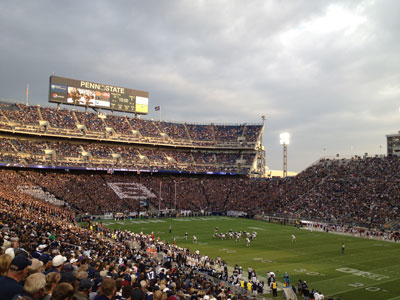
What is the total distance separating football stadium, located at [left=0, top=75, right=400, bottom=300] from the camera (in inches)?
973

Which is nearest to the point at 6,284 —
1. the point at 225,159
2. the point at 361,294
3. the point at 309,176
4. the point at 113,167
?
the point at 361,294

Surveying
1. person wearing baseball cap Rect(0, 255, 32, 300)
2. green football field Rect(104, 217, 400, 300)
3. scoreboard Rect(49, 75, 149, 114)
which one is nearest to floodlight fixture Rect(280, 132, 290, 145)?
scoreboard Rect(49, 75, 149, 114)

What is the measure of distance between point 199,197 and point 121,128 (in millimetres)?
21894

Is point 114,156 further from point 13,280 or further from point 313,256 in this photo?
point 13,280

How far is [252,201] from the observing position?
6272 cm

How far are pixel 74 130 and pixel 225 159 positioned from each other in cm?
3292

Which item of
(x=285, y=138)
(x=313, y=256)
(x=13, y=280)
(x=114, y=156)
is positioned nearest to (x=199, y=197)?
(x=114, y=156)

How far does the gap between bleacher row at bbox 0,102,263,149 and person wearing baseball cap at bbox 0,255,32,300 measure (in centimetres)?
5871

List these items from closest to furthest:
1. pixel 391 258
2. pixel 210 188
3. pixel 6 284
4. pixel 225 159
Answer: pixel 6 284, pixel 391 258, pixel 210 188, pixel 225 159

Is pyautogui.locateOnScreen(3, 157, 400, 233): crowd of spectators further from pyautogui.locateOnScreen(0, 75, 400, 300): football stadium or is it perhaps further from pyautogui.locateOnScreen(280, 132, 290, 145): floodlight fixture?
pyautogui.locateOnScreen(280, 132, 290, 145): floodlight fixture

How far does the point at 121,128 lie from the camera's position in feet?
230

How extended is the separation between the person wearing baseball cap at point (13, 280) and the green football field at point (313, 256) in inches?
758

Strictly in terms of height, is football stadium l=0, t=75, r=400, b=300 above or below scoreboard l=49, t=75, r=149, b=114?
below

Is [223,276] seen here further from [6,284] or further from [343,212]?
[343,212]
